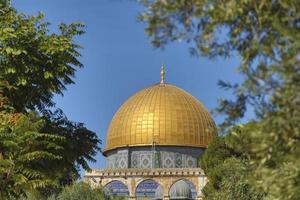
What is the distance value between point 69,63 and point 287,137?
11108 mm

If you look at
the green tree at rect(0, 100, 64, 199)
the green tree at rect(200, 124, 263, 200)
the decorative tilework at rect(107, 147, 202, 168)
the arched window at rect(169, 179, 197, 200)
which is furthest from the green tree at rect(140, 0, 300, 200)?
the decorative tilework at rect(107, 147, 202, 168)

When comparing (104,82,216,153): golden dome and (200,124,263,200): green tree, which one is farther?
(104,82,216,153): golden dome

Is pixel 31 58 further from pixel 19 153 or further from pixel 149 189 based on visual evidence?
pixel 149 189

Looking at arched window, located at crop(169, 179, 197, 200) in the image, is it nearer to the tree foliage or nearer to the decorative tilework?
the decorative tilework

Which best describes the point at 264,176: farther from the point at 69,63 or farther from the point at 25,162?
the point at 69,63

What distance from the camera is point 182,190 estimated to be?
56.9 metres

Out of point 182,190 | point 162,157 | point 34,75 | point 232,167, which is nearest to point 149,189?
point 182,190

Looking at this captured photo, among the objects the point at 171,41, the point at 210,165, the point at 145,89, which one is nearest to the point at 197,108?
the point at 145,89

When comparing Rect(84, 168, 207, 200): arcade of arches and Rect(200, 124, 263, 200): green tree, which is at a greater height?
Rect(84, 168, 207, 200): arcade of arches

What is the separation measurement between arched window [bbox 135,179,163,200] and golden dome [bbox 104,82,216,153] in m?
4.93

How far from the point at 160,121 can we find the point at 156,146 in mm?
2886

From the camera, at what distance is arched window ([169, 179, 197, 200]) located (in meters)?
56.9

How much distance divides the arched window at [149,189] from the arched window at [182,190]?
1.23m

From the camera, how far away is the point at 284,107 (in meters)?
4.82
